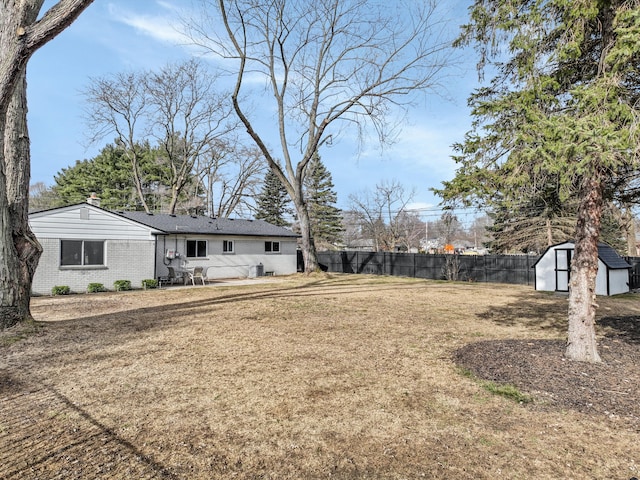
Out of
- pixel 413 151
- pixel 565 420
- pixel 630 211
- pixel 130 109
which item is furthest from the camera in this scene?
pixel 130 109

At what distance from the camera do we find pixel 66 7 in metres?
4.62

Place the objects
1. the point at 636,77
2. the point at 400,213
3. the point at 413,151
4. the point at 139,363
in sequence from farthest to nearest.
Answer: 1. the point at 400,213
2. the point at 413,151
3. the point at 139,363
4. the point at 636,77

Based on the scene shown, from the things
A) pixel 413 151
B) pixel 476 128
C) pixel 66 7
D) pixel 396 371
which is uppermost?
pixel 413 151

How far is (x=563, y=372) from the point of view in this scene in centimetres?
427

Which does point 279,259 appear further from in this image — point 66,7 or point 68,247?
point 66,7

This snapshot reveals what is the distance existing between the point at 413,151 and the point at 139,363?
1736 cm

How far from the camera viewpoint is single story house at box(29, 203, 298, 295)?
1231 centimetres

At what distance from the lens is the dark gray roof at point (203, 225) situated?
666 inches

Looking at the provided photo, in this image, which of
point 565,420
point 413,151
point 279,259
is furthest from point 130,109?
point 565,420

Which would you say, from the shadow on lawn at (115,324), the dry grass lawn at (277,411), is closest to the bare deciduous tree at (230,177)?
the shadow on lawn at (115,324)

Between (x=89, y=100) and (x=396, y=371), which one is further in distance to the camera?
(x=89, y=100)

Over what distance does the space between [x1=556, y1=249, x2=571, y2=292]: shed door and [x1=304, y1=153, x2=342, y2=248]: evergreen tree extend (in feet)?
78.4

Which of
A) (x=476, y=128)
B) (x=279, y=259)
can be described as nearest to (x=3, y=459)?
(x=476, y=128)

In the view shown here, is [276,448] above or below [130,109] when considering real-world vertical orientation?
below
